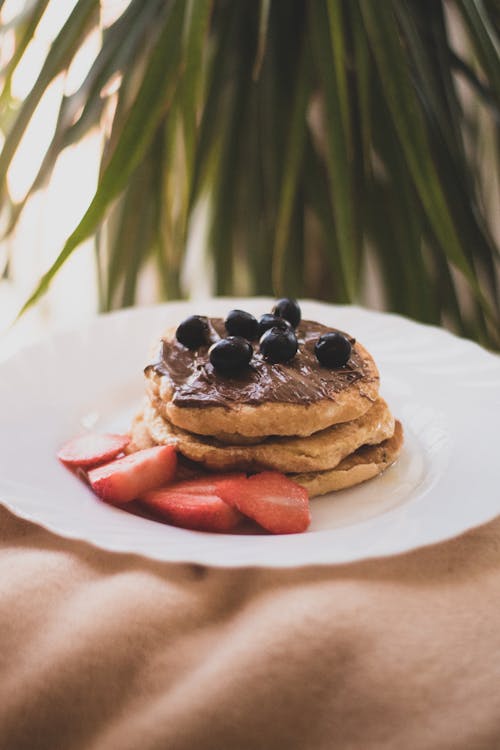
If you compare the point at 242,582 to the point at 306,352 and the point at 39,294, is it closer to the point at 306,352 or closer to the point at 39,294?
the point at 306,352

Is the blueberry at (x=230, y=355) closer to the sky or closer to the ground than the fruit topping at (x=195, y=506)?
closer to the sky

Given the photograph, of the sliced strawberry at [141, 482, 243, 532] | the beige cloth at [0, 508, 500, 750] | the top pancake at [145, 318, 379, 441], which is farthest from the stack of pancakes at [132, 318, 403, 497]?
the beige cloth at [0, 508, 500, 750]

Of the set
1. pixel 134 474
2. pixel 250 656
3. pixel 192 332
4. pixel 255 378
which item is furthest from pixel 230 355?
pixel 250 656

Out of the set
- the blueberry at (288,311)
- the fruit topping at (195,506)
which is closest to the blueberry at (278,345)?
the blueberry at (288,311)

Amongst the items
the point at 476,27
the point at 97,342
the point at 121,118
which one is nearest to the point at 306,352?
the point at 97,342

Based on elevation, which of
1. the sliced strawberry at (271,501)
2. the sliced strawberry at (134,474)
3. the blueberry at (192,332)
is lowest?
the sliced strawberry at (271,501)

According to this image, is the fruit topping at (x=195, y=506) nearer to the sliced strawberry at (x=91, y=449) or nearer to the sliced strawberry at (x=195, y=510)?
the sliced strawberry at (x=195, y=510)

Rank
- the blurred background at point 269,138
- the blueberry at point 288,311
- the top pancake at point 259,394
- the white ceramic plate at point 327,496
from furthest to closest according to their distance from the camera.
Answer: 1. the blurred background at point 269,138
2. the blueberry at point 288,311
3. the top pancake at point 259,394
4. the white ceramic plate at point 327,496

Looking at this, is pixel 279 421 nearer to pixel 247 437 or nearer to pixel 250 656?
pixel 247 437
